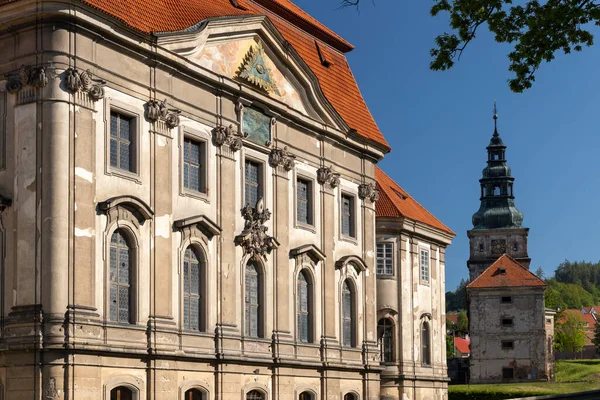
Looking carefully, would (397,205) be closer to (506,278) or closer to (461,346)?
(506,278)

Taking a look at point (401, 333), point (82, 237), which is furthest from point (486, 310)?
point (82, 237)

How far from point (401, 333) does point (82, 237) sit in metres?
22.4

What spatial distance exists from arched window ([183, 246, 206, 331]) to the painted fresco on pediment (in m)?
5.35

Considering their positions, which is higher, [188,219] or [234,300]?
[188,219]

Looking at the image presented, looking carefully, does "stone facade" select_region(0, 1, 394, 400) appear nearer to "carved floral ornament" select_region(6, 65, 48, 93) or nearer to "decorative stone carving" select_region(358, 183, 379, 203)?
"carved floral ornament" select_region(6, 65, 48, 93)

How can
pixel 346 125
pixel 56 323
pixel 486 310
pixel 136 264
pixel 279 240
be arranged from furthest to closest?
1. pixel 486 310
2. pixel 346 125
3. pixel 279 240
4. pixel 136 264
5. pixel 56 323

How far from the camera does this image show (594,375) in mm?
94312

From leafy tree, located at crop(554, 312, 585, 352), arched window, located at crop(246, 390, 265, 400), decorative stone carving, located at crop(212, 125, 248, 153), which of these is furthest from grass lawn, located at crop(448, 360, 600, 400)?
decorative stone carving, located at crop(212, 125, 248, 153)

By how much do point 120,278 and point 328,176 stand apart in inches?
442

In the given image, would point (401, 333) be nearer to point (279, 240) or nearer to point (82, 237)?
point (279, 240)

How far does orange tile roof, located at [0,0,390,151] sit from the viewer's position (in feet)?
91.4

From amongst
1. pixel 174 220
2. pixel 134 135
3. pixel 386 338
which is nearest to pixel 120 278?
pixel 174 220

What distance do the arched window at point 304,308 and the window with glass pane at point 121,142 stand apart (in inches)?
354

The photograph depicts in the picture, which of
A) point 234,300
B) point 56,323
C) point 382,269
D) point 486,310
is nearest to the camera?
point 56,323
